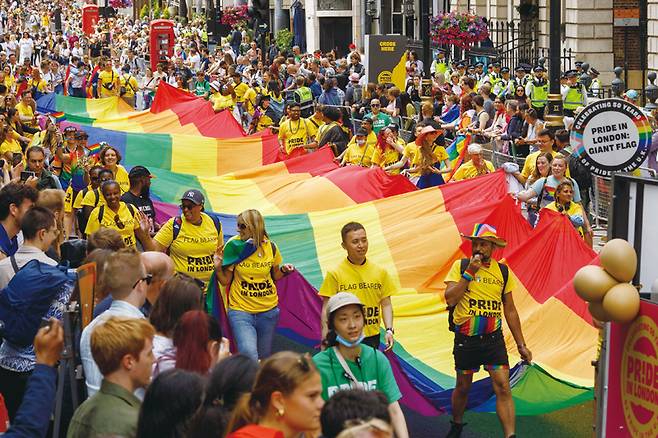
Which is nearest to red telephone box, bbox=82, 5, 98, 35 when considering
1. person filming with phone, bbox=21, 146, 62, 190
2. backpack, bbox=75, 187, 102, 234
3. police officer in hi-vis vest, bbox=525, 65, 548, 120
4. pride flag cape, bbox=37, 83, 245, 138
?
pride flag cape, bbox=37, 83, 245, 138

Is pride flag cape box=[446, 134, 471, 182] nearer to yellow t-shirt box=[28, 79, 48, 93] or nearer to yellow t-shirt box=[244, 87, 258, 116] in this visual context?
yellow t-shirt box=[244, 87, 258, 116]

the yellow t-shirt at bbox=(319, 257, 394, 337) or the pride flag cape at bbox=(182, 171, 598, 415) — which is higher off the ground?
the yellow t-shirt at bbox=(319, 257, 394, 337)

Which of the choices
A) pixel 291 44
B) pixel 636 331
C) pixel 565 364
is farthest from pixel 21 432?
pixel 291 44

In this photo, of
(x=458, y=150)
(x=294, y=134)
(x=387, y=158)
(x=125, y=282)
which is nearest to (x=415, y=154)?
(x=387, y=158)

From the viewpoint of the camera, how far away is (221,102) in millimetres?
27859

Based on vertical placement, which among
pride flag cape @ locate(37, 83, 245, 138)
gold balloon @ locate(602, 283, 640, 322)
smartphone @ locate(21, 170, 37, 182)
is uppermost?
gold balloon @ locate(602, 283, 640, 322)

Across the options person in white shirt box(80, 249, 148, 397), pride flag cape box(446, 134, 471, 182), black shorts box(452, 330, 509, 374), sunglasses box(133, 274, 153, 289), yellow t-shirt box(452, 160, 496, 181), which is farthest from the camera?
pride flag cape box(446, 134, 471, 182)

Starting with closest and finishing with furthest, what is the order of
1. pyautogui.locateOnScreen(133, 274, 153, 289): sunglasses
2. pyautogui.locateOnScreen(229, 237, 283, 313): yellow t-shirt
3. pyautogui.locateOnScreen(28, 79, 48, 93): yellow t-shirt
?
1. pyautogui.locateOnScreen(133, 274, 153, 289): sunglasses
2. pyautogui.locateOnScreen(229, 237, 283, 313): yellow t-shirt
3. pyautogui.locateOnScreen(28, 79, 48, 93): yellow t-shirt

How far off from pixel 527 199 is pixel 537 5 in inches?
1033

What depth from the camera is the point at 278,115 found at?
1065 inches

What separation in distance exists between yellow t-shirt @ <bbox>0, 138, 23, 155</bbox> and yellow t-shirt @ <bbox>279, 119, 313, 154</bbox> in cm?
408

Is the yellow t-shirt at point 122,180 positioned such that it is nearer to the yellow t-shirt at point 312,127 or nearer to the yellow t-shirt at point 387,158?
the yellow t-shirt at point 387,158

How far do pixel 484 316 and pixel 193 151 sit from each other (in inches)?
476

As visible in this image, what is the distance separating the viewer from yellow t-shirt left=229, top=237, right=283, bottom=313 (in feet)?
35.4
